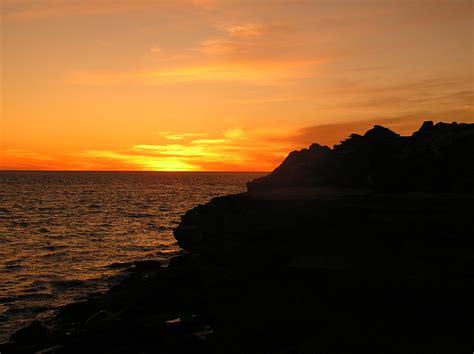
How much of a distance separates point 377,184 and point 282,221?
575 centimetres

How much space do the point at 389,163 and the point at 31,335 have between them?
19153mm

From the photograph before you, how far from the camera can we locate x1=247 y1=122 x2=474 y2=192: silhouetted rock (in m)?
24.0

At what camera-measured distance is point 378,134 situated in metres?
29.2

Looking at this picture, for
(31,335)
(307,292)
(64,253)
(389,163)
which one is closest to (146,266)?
(64,253)

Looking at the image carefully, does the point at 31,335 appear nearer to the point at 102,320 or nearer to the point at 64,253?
the point at 102,320

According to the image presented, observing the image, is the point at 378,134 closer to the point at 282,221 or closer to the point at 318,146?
the point at 318,146

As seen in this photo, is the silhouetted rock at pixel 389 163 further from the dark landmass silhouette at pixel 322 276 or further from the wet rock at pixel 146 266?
the wet rock at pixel 146 266

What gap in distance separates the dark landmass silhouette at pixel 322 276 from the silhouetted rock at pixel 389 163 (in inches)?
3.4

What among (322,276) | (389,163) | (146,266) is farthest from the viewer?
(146,266)

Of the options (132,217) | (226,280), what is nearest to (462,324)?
(226,280)

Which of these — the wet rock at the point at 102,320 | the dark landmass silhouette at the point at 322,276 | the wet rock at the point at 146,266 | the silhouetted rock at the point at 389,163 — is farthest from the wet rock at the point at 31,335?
the silhouetted rock at the point at 389,163

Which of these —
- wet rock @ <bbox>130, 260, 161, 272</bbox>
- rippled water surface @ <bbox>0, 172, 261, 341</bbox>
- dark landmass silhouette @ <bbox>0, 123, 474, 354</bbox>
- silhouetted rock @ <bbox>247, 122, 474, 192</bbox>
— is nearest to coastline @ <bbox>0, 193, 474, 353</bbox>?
dark landmass silhouette @ <bbox>0, 123, 474, 354</bbox>

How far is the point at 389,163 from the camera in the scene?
82.9ft

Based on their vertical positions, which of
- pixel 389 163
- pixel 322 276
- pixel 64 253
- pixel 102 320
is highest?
pixel 389 163
